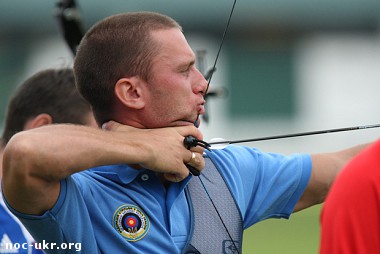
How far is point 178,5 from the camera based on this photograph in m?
16.2

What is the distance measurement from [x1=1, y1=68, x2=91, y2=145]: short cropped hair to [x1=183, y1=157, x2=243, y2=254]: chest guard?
4.22 ft

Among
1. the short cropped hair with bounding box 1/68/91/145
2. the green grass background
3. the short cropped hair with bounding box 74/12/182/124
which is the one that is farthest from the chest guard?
the green grass background

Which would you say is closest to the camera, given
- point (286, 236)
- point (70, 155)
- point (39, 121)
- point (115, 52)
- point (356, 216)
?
point (356, 216)

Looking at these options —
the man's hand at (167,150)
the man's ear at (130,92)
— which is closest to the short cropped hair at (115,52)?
the man's ear at (130,92)

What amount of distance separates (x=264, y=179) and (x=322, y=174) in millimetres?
179

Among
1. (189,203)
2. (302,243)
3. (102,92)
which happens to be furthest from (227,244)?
(302,243)

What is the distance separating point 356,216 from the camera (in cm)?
197

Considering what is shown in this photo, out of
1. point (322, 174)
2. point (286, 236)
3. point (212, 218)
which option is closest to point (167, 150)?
point (212, 218)

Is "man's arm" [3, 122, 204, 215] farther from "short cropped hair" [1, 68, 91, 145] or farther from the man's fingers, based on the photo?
"short cropped hair" [1, 68, 91, 145]

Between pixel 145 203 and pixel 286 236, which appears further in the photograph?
pixel 286 236

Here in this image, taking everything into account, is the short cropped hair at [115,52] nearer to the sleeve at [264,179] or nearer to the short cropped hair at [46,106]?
the sleeve at [264,179]

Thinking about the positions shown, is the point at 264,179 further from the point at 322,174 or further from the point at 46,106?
the point at 46,106

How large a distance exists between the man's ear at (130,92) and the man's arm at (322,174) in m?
0.58

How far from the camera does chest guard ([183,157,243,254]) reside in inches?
110
